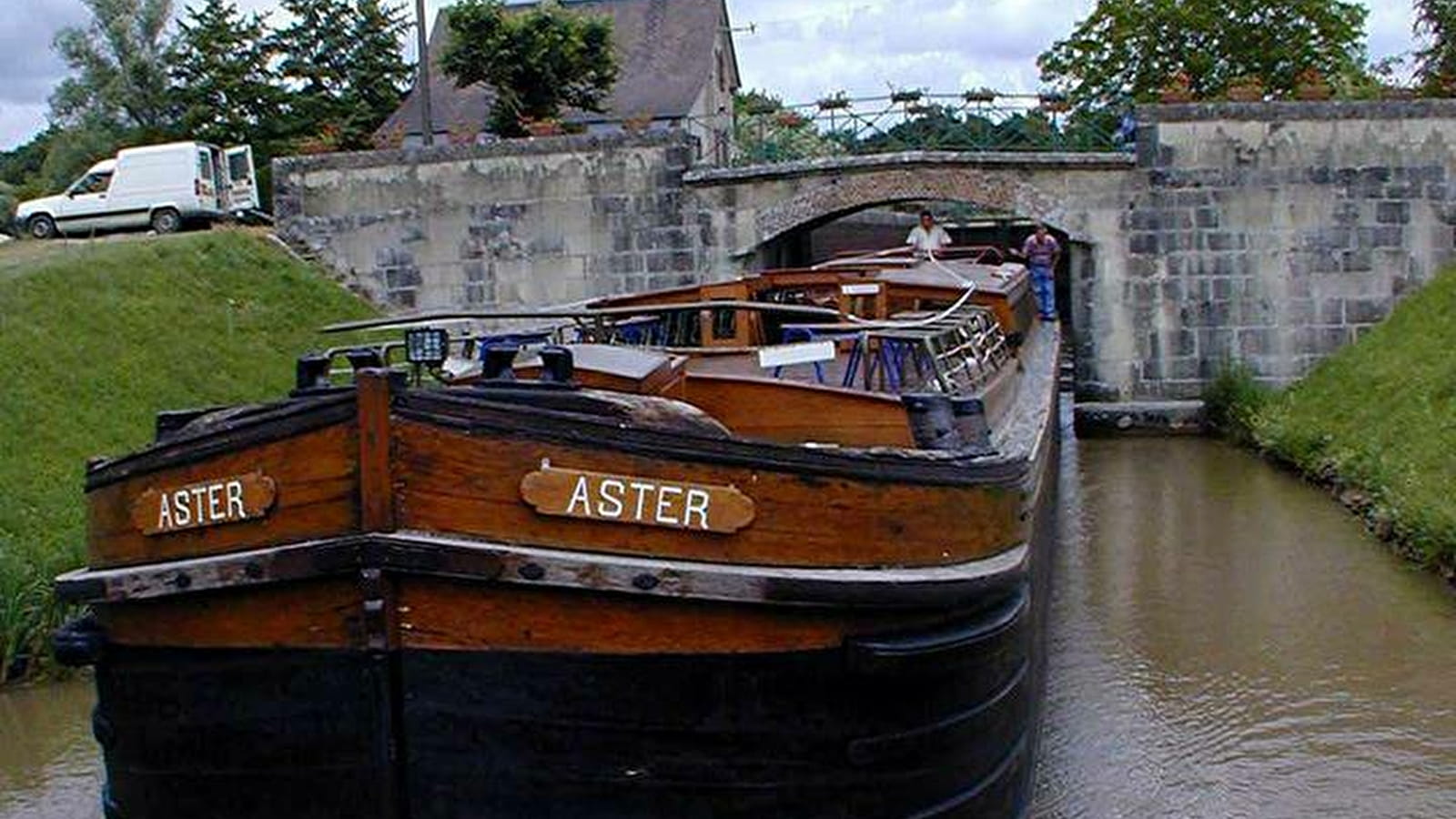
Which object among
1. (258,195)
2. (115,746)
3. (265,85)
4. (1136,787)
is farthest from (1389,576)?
(265,85)

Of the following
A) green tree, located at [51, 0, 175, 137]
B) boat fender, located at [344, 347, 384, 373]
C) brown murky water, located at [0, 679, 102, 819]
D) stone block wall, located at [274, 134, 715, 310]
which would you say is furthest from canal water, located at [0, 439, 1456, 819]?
green tree, located at [51, 0, 175, 137]

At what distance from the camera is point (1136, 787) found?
22.6 feet

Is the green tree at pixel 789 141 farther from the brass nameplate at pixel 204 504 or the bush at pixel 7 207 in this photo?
the brass nameplate at pixel 204 504

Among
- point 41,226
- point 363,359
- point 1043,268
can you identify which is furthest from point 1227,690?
point 41,226

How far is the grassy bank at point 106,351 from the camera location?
31.8ft

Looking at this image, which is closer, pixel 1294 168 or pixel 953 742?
pixel 953 742

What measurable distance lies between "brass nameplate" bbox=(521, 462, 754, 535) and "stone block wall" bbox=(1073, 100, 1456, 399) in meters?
13.6

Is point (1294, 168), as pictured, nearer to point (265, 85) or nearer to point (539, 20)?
point (539, 20)

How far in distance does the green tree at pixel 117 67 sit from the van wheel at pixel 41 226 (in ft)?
40.7

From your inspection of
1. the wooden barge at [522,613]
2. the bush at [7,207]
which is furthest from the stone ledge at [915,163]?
the bush at [7,207]

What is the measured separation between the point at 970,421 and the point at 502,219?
1302 centimetres

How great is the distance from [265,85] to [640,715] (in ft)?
85.9

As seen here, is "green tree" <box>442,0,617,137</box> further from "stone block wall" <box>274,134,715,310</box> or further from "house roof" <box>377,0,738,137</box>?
"house roof" <box>377,0,738,137</box>

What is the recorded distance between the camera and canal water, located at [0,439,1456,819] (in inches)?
270
